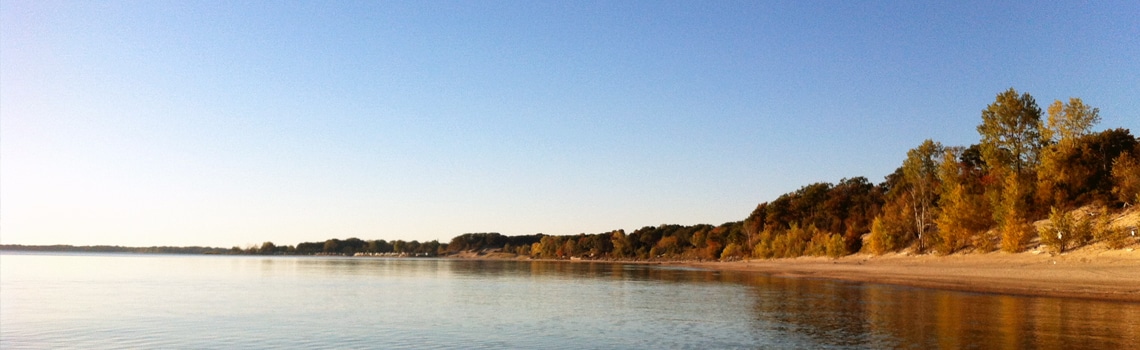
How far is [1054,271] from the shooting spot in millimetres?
51000

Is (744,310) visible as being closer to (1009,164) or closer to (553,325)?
(553,325)

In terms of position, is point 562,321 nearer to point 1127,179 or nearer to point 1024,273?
point 1024,273

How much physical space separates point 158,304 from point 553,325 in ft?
80.9

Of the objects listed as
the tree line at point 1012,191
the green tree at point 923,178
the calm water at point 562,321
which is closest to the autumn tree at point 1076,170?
the tree line at point 1012,191

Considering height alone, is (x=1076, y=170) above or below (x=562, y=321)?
above

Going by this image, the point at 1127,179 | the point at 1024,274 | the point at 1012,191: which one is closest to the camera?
the point at 1024,274

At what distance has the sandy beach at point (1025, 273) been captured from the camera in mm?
43375

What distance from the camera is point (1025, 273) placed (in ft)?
176

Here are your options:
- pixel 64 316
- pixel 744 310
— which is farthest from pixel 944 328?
pixel 64 316

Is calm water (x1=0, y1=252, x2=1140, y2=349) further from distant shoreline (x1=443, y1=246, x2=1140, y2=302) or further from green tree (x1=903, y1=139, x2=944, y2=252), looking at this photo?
green tree (x1=903, y1=139, x2=944, y2=252)

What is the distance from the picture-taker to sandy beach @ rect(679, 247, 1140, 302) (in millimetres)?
43375

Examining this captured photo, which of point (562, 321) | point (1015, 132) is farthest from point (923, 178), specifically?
point (562, 321)

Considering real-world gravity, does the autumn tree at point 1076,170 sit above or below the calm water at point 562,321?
above

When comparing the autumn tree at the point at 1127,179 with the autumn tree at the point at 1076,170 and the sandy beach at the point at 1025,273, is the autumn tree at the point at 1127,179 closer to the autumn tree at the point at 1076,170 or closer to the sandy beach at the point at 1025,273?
the autumn tree at the point at 1076,170
